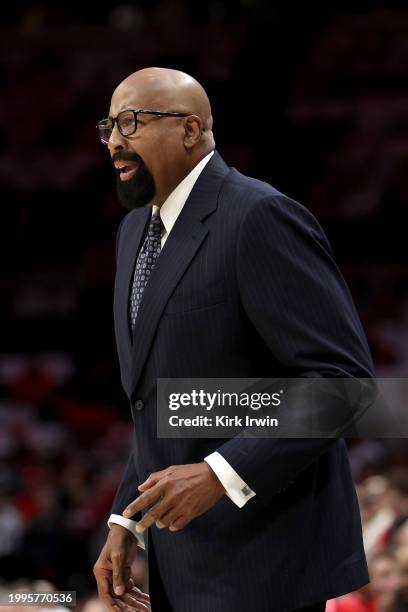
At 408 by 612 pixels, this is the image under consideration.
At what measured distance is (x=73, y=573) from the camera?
4621 mm

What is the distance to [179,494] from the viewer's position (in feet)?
4.45

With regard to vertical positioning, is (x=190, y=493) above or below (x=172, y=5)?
below

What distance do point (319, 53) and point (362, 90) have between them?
12.0 inches

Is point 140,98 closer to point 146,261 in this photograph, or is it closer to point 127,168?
point 127,168

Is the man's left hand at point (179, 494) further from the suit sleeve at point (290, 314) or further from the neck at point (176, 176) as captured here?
the neck at point (176, 176)

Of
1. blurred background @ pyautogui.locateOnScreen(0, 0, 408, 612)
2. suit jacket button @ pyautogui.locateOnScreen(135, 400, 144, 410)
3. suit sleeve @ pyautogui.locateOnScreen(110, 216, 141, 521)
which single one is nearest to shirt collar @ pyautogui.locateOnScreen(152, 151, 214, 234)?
suit jacket button @ pyautogui.locateOnScreen(135, 400, 144, 410)

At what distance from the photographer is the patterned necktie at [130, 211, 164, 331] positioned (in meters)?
1.59

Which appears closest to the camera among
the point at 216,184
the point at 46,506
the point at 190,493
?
the point at 190,493

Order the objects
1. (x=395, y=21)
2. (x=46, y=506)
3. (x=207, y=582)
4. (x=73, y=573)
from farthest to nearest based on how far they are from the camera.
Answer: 1. (x=395, y=21)
2. (x=46, y=506)
3. (x=73, y=573)
4. (x=207, y=582)

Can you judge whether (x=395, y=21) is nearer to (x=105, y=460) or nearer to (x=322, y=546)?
(x=105, y=460)

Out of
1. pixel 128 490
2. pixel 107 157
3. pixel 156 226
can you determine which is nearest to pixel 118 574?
pixel 128 490

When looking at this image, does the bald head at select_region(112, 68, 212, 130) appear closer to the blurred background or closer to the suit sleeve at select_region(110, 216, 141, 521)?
the suit sleeve at select_region(110, 216, 141, 521)

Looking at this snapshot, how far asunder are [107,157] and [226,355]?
4953 millimetres

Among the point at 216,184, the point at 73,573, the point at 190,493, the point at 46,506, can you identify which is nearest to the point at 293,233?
the point at 216,184
